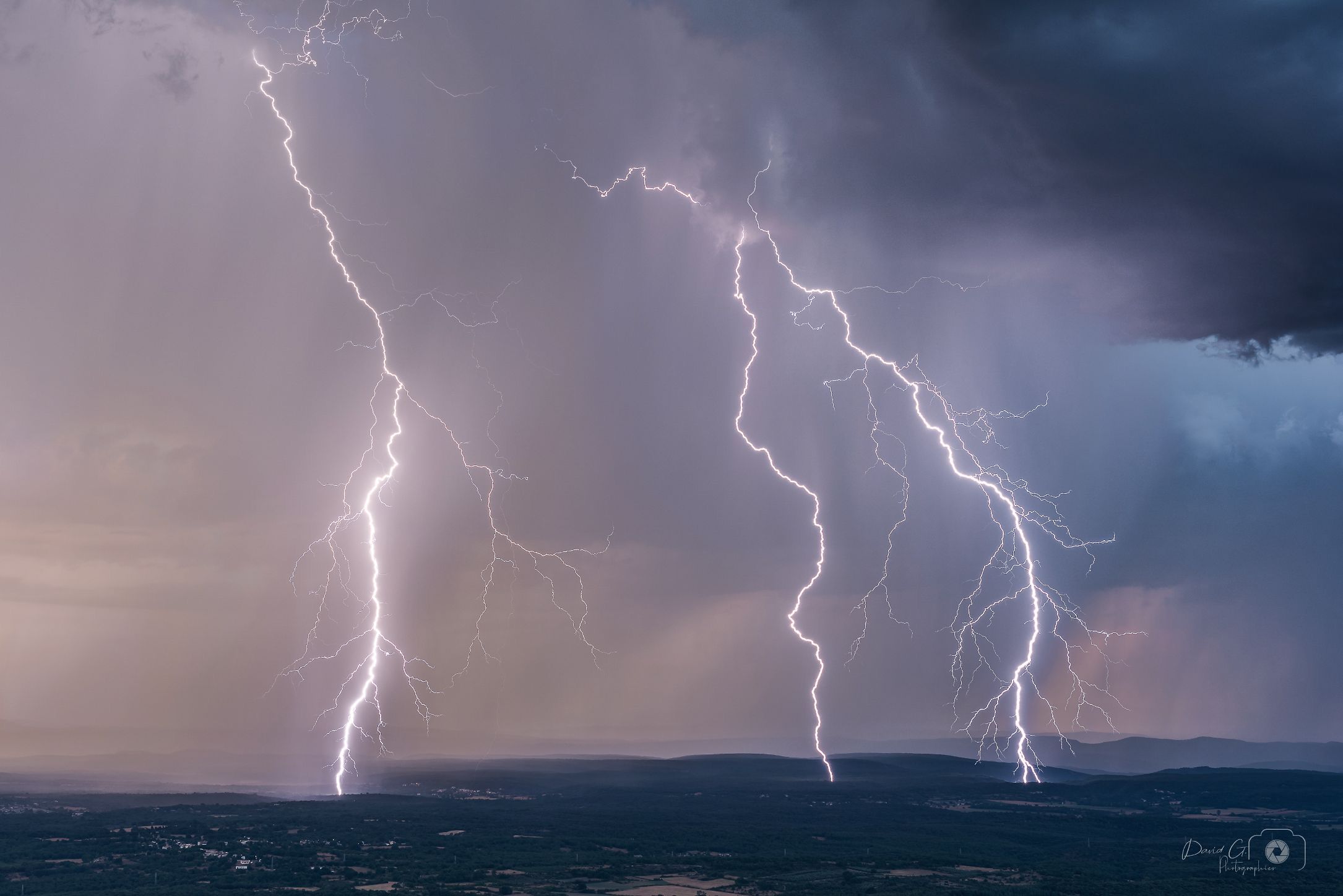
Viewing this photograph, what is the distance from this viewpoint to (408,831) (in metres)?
69.8

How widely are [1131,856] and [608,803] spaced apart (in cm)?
4452

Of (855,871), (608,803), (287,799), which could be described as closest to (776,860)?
(855,871)

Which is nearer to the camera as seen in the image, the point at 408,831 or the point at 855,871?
the point at 855,871

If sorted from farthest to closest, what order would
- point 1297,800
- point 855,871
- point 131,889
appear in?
point 1297,800
point 855,871
point 131,889

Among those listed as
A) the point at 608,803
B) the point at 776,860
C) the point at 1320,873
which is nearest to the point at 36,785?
the point at 608,803

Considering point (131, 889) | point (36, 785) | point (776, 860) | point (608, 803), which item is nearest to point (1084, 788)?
point (608, 803)

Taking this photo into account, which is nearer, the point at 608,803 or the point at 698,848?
the point at 698,848

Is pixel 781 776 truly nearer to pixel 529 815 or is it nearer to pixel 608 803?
pixel 608 803

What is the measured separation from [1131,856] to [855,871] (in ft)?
69.1

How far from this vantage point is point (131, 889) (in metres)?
45.4

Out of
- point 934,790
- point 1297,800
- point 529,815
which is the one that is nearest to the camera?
point 529,815

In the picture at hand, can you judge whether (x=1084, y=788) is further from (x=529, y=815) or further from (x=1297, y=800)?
(x=529, y=815)

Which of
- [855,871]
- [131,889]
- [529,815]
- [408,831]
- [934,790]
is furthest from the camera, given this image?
[934,790]

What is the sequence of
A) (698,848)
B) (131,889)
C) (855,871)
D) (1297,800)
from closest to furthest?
(131,889)
(855,871)
(698,848)
(1297,800)
